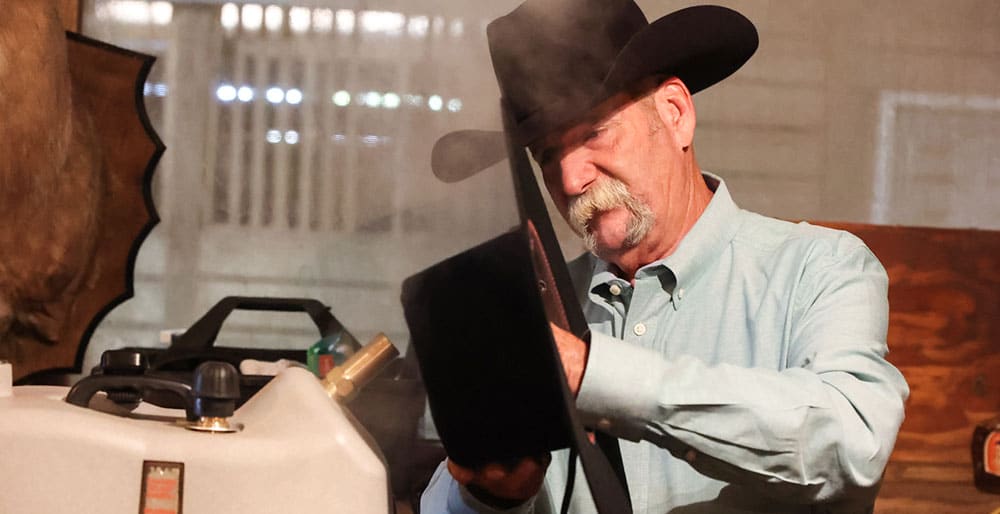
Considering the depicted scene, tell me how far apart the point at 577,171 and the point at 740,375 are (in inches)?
15.1

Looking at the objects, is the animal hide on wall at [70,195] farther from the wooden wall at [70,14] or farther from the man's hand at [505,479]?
the man's hand at [505,479]

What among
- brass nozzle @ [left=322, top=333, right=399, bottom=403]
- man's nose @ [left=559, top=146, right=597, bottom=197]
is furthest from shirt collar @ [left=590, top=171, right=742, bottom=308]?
brass nozzle @ [left=322, top=333, right=399, bottom=403]

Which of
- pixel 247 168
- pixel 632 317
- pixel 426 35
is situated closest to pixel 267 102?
pixel 247 168

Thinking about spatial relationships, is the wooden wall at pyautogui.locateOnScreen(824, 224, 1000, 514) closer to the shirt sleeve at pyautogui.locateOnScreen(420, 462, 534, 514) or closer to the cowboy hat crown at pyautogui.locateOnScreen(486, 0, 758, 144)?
the cowboy hat crown at pyautogui.locateOnScreen(486, 0, 758, 144)

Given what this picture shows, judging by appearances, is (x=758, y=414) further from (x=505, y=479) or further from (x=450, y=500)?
(x=450, y=500)

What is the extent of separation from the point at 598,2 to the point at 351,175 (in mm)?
571

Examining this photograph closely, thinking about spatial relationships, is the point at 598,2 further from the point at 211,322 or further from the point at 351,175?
the point at 211,322

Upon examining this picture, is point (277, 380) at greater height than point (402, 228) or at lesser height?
lesser

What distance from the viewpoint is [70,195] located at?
5.57 ft

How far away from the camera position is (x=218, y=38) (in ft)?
Answer: 5.69

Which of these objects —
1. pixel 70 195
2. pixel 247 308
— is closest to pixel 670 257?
pixel 247 308

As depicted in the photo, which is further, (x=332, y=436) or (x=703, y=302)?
(x=703, y=302)

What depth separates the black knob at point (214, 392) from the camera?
82 cm

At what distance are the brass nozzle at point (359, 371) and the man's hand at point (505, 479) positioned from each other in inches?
4.0
